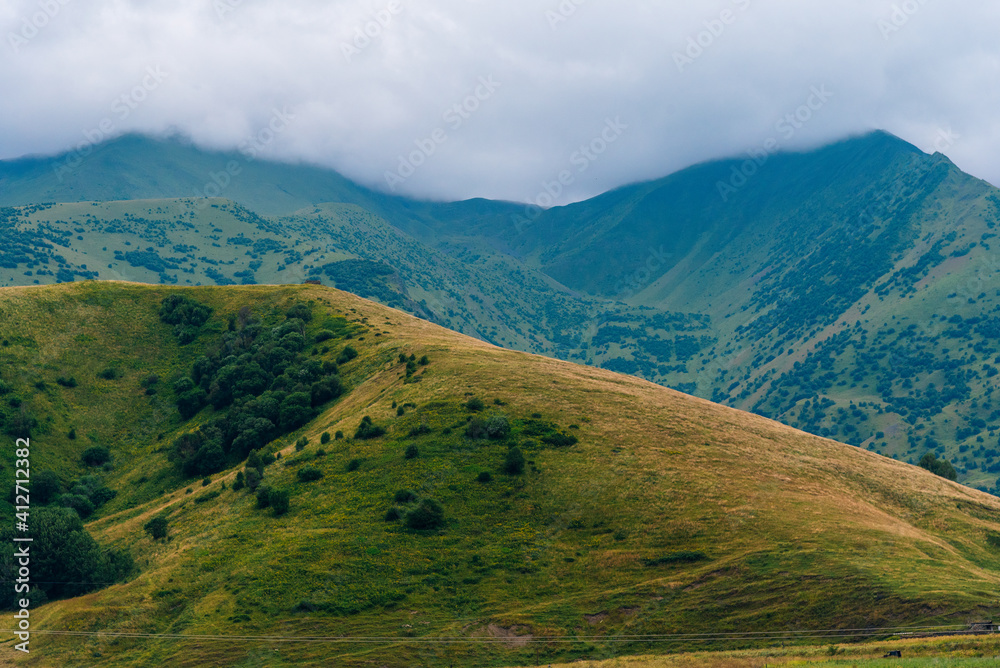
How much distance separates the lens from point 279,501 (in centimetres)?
6412

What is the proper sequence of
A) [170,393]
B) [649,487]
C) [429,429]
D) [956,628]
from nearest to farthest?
[956,628], [649,487], [429,429], [170,393]

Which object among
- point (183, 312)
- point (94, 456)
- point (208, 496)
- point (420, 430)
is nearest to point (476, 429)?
point (420, 430)

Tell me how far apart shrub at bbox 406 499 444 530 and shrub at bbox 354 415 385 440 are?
14.9m

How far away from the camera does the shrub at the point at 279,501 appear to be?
6384cm

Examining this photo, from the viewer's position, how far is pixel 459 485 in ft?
211

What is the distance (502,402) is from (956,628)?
45.1 meters

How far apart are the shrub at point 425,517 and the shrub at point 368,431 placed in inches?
588

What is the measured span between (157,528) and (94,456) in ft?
108

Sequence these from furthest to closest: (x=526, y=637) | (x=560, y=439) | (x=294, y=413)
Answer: (x=294, y=413), (x=560, y=439), (x=526, y=637)

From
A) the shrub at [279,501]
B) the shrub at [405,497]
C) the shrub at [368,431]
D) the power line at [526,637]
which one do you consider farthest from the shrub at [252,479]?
the power line at [526,637]

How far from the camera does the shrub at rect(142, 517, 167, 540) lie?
67.3 metres

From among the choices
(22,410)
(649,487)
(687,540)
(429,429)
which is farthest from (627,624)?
(22,410)

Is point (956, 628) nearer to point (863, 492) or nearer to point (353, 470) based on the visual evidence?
point (863, 492)

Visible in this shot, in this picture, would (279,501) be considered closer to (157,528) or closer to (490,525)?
(157,528)
